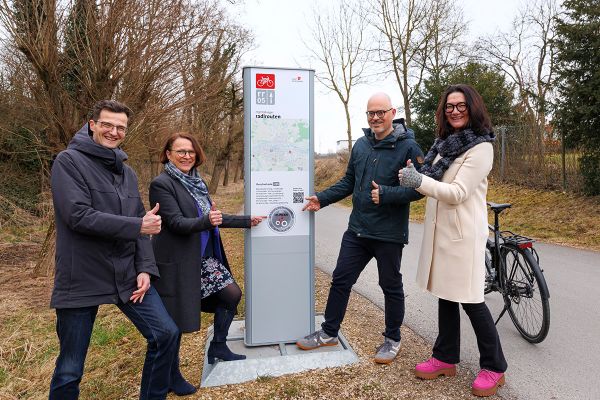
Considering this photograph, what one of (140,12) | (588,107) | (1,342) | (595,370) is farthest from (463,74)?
(1,342)

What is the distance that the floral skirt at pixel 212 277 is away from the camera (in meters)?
3.18

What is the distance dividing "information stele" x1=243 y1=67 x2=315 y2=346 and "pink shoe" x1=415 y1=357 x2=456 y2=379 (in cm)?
102

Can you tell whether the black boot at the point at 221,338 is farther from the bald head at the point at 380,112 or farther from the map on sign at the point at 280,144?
the bald head at the point at 380,112

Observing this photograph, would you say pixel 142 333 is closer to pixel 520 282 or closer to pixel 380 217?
pixel 380 217

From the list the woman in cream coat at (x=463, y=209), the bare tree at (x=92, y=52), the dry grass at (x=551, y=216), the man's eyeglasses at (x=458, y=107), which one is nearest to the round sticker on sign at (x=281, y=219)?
the woman in cream coat at (x=463, y=209)

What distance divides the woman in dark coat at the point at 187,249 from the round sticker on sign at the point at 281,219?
382 mm

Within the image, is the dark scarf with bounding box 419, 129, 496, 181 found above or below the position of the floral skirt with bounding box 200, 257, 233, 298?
above

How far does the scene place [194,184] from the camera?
10.2ft

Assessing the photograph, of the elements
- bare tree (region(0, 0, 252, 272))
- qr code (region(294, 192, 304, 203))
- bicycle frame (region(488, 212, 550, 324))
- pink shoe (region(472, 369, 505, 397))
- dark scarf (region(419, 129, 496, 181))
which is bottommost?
pink shoe (region(472, 369, 505, 397))

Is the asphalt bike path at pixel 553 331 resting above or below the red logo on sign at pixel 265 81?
below

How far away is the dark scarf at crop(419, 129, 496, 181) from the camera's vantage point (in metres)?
2.96

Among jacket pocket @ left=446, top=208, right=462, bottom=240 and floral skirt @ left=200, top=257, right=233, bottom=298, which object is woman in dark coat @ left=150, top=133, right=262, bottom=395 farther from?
jacket pocket @ left=446, top=208, right=462, bottom=240

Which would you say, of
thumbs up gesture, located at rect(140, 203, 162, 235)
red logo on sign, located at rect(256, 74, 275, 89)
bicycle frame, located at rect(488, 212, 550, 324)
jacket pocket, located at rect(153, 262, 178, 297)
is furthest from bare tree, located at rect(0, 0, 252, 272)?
bicycle frame, located at rect(488, 212, 550, 324)

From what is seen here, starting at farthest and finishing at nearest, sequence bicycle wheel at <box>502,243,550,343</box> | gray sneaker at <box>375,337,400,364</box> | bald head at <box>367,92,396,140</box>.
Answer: bicycle wheel at <box>502,243,550,343</box> → gray sneaker at <box>375,337,400,364</box> → bald head at <box>367,92,396,140</box>
